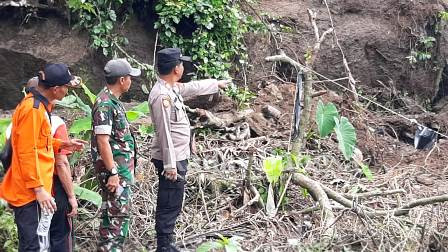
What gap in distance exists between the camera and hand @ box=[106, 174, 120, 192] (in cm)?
472

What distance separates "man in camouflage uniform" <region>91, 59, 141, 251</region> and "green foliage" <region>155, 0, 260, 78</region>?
13.7 ft

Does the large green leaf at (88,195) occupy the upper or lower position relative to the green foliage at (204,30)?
lower

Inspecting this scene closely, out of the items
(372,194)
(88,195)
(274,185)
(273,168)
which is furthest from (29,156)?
(372,194)

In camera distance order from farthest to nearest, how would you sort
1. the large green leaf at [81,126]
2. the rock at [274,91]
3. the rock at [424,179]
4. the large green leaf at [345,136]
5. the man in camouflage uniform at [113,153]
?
1. the rock at [274,91]
2. the rock at [424,179]
3. the large green leaf at [345,136]
4. the large green leaf at [81,126]
5. the man in camouflage uniform at [113,153]

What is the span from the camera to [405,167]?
785cm

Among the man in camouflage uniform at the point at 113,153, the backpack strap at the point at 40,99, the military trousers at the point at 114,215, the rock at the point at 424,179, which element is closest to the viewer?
the backpack strap at the point at 40,99

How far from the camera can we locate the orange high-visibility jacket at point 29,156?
4098 mm

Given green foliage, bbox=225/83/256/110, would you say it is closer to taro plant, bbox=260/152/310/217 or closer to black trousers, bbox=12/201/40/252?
taro plant, bbox=260/152/310/217

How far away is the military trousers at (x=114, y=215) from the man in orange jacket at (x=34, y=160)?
611mm

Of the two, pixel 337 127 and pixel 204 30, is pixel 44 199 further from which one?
pixel 204 30

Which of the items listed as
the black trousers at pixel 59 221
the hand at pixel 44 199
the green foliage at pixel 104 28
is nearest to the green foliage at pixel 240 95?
the green foliage at pixel 104 28

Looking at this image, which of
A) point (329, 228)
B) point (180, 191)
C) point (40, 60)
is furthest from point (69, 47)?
point (329, 228)

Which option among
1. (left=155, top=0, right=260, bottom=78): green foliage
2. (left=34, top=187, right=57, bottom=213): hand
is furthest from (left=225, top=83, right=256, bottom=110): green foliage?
(left=34, top=187, right=57, bottom=213): hand

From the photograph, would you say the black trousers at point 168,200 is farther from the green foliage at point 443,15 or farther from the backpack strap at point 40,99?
the green foliage at point 443,15
